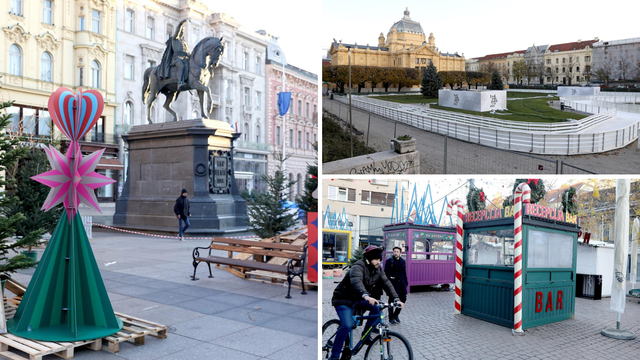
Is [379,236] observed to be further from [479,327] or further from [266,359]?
[266,359]

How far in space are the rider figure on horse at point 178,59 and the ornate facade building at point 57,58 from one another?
19.0 m

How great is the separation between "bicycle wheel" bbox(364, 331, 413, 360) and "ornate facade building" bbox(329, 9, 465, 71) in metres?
2.70

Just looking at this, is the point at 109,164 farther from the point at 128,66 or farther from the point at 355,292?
the point at 355,292

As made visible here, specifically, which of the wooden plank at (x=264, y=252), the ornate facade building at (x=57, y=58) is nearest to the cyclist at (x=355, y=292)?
the wooden plank at (x=264, y=252)

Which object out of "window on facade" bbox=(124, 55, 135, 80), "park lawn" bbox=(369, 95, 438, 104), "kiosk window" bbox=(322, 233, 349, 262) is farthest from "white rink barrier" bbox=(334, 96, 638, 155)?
"window on facade" bbox=(124, 55, 135, 80)

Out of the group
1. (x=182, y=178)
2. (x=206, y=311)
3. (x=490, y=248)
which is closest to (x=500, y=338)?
(x=490, y=248)

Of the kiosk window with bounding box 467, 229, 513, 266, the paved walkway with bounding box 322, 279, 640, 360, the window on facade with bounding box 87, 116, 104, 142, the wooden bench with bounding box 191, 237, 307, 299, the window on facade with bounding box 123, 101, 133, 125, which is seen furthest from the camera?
the window on facade with bounding box 123, 101, 133, 125

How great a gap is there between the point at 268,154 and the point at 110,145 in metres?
19.7

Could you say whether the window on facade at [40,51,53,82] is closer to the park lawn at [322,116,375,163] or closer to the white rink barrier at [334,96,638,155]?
the white rink barrier at [334,96,638,155]

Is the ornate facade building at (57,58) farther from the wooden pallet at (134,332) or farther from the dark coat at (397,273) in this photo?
the wooden pallet at (134,332)

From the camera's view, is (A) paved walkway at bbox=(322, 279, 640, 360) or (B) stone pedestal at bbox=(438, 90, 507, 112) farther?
(B) stone pedestal at bbox=(438, 90, 507, 112)

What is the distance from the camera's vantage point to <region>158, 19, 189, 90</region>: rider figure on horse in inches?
737

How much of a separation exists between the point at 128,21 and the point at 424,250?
38182mm

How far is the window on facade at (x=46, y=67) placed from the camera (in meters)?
37.9
